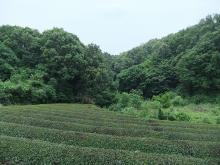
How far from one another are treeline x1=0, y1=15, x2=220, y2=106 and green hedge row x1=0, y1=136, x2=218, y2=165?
24.1 m

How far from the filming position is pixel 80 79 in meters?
47.7

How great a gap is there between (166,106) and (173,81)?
886 inches

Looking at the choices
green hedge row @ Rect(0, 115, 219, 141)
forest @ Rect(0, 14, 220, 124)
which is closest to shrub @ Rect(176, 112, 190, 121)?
forest @ Rect(0, 14, 220, 124)

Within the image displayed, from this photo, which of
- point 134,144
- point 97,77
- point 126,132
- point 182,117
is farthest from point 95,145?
point 97,77

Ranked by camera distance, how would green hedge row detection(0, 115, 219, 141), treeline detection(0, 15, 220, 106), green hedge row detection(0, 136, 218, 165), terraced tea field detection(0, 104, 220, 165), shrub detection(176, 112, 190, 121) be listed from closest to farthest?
green hedge row detection(0, 136, 218, 165)
terraced tea field detection(0, 104, 220, 165)
green hedge row detection(0, 115, 219, 141)
shrub detection(176, 112, 190, 121)
treeline detection(0, 15, 220, 106)

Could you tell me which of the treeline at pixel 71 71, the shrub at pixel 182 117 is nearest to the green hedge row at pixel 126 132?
the shrub at pixel 182 117

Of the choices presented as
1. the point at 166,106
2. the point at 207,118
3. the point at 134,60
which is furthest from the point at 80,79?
the point at 134,60

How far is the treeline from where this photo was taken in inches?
1705

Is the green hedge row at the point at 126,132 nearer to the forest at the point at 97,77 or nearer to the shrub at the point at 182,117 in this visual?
the shrub at the point at 182,117

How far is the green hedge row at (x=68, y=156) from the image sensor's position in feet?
43.4

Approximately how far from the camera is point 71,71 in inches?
1833

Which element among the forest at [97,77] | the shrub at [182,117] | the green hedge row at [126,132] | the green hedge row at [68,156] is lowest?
the green hedge row at [68,156]

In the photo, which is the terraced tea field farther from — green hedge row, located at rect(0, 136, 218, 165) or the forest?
the forest

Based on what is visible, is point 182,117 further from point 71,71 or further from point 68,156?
point 68,156
